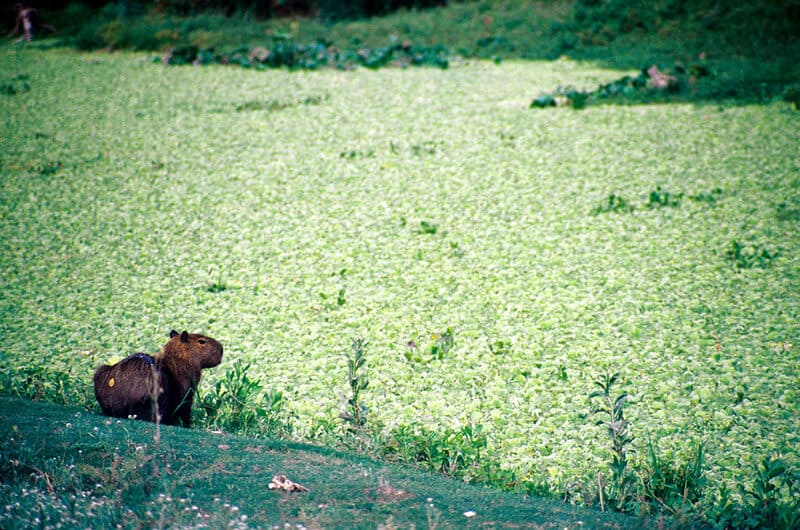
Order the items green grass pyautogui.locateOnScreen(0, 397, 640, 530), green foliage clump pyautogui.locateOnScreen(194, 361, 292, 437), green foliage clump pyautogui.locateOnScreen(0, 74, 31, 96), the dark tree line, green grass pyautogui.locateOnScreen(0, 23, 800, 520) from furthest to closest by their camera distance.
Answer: the dark tree line < green foliage clump pyautogui.locateOnScreen(0, 74, 31, 96) < green grass pyautogui.locateOnScreen(0, 23, 800, 520) < green foliage clump pyautogui.locateOnScreen(194, 361, 292, 437) < green grass pyautogui.locateOnScreen(0, 397, 640, 530)

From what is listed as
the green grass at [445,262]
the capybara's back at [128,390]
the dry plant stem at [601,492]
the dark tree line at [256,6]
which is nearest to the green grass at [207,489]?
the dry plant stem at [601,492]

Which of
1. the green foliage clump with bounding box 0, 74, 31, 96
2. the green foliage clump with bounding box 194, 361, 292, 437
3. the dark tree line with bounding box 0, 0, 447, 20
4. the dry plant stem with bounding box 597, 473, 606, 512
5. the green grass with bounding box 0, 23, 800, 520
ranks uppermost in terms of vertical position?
the dark tree line with bounding box 0, 0, 447, 20

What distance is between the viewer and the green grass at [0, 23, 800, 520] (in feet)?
6.64

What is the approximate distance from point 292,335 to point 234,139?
2484mm

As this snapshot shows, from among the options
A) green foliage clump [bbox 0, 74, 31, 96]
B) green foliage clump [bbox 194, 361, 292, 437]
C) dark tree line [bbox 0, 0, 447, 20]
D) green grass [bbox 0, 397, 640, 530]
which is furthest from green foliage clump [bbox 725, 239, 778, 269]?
dark tree line [bbox 0, 0, 447, 20]

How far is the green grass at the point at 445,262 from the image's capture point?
2025mm

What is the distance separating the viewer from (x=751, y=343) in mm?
2256

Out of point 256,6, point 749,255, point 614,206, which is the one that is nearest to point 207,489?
point 749,255

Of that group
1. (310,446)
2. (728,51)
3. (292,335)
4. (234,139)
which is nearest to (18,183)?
(234,139)

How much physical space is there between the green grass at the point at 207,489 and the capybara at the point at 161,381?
0.75 feet

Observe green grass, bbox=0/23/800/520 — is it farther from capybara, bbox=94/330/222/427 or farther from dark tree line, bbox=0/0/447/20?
dark tree line, bbox=0/0/447/20

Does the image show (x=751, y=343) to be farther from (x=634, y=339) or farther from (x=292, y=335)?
(x=292, y=335)

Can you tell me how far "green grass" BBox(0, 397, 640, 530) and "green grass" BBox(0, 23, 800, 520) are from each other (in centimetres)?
35

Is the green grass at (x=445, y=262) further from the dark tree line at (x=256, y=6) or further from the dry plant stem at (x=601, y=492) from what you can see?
the dark tree line at (x=256, y=6)
